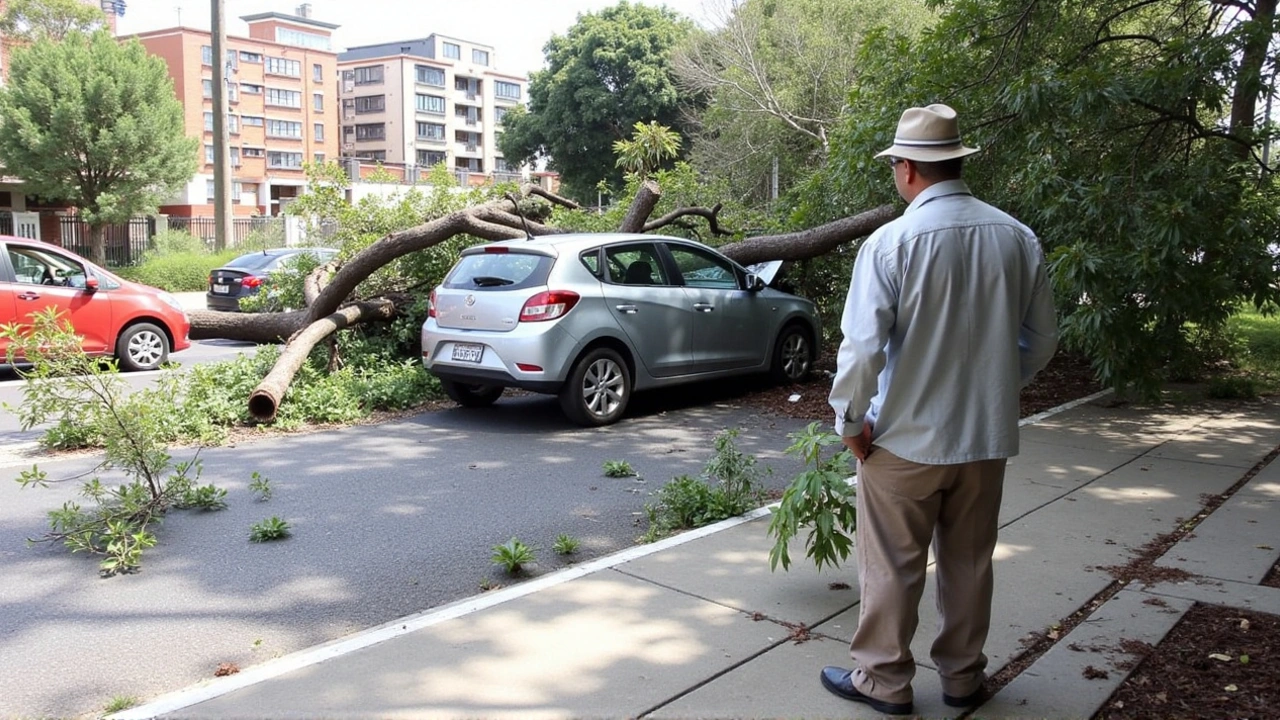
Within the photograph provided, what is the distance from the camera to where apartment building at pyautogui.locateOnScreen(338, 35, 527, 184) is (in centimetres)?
9500

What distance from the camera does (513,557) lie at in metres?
5.27

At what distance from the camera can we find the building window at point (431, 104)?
96.9 m

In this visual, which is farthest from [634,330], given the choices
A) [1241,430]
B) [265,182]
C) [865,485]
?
[265,182]

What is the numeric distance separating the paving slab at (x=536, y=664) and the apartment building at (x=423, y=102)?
88.8 m

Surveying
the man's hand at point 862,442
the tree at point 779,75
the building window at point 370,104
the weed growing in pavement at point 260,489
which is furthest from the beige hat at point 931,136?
the building window at point 370,104

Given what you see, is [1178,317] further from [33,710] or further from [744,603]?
[33,710]

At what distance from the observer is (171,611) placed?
4.79 m

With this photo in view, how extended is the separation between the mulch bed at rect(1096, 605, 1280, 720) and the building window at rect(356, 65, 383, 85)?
98812 millimetres

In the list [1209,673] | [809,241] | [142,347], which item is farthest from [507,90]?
[1209,673]

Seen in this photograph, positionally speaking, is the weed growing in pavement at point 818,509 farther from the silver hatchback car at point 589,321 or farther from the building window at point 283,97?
the building window at point 283,97

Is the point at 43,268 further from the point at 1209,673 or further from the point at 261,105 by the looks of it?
the point at 261,105

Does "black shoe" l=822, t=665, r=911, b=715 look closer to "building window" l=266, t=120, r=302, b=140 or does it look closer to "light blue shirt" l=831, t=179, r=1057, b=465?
"light blue shirt" l=831, t=179, r=1057, b=465

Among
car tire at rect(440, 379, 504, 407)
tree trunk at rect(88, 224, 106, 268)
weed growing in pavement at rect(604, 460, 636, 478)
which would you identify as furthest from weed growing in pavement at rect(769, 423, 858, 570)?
tree trunk at rect(88, 224, 106, 268)

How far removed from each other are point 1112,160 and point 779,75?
25.1 meters
